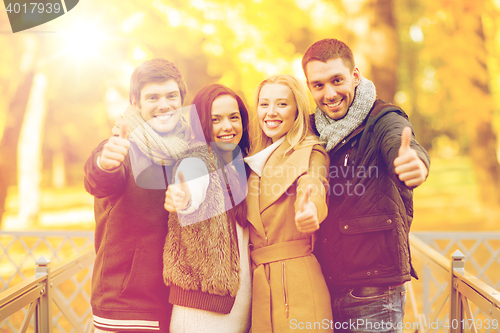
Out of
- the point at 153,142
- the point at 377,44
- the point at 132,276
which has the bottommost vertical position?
the point at 132,276

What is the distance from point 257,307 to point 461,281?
120 centimetres

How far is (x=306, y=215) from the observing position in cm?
176

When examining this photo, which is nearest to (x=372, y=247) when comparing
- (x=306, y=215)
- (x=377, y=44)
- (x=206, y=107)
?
(x=306, y=215)

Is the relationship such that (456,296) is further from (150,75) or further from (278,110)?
(150,75)

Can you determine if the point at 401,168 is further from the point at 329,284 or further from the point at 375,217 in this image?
the point at 329,284

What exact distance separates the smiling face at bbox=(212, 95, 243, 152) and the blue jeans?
106 centimetres

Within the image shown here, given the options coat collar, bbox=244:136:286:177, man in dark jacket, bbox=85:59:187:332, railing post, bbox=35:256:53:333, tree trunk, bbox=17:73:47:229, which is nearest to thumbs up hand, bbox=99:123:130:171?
man in dark jacket, bbox=85:59:187:332

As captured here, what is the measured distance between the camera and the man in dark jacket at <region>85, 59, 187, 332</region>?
80.9 inches

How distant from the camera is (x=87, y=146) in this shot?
2223 centimetres

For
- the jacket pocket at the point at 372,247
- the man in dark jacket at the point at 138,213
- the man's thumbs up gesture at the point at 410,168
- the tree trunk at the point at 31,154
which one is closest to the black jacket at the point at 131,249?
the man in dark jacket at the point at 138,213

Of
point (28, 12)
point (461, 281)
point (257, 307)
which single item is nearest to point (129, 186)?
point (257, 307)

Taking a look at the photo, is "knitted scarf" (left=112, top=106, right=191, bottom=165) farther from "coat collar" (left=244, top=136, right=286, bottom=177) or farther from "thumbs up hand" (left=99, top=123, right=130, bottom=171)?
"coat collar" (left=244, top=136, right=286, bottom=177)

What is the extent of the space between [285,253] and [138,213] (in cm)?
80

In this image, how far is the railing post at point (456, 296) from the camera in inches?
92.4
